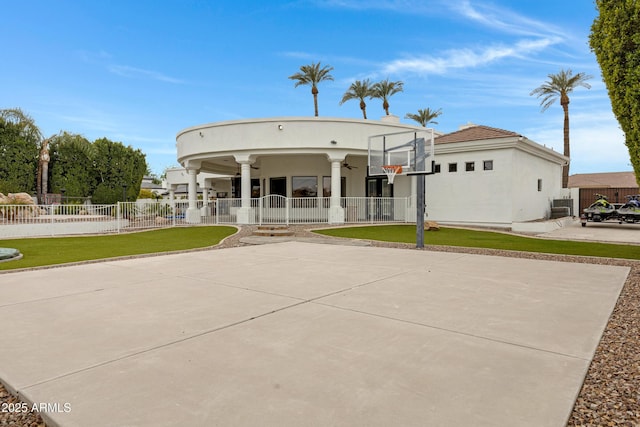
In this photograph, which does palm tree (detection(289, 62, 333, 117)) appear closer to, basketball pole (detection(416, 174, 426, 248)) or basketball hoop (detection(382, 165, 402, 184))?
basketball hoop (detection(382, 165, 402, 184))

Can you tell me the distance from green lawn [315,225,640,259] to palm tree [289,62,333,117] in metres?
25.6

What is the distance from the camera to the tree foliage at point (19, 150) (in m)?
28.9

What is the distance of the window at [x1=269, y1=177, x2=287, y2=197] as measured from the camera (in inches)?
953

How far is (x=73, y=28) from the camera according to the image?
56.9 feet

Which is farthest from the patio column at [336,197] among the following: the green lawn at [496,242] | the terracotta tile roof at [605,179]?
the terracotta tile roof at [605,179]

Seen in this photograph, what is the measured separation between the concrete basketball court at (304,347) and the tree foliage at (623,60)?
2.84 meters

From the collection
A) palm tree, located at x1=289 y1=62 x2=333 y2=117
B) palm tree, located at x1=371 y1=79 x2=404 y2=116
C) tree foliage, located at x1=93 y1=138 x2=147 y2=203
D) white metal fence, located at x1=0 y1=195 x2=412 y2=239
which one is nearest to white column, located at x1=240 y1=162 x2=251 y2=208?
white metal fence, located at x1=0 y1=195 x2=412 y2=239

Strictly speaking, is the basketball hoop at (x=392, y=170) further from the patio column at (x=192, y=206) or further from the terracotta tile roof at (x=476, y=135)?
the patio column at (x=192, y=206)

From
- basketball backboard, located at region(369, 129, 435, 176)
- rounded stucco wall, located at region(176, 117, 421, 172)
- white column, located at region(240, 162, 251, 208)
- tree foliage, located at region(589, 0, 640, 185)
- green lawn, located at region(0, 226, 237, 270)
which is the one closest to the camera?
tree foliage, located at region(589, 0, 640, 185)

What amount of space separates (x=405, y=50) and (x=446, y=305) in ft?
59.1

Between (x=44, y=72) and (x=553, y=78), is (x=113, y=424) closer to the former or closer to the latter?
(x=44, y=72)

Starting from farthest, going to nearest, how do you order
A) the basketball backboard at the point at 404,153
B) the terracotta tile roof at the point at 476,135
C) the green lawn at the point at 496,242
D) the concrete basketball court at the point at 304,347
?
1. the terracotta tile roof at the point at 476,135
2. the basketball backboard at the point at 404,153
3. the green lawn at the point at 496,242
4. the concrete basketball court at the point at 304,347

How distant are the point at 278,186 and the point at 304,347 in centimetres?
2145

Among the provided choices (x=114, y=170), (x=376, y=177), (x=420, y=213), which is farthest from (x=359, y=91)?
(x=420, y=213)
